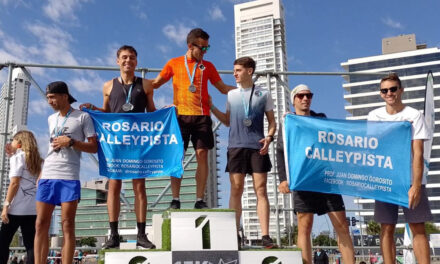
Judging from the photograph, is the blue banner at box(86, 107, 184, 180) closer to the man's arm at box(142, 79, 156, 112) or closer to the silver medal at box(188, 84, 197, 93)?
the man's arm at box(142, 79, 156, 112)

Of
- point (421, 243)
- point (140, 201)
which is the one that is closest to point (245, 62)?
point (140, 201)

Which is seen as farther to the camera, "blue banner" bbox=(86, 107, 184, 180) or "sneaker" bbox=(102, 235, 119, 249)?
"blue banner" bbox=(86, 107, 184, 180)

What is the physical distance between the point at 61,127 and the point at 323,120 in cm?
272

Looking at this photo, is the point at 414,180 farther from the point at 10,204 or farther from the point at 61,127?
the point at 10,204

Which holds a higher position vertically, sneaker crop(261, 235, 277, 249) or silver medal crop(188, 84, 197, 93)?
silver medal crop(188, 84, 197, 93)

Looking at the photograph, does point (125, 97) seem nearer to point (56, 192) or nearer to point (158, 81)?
point (158, 81)

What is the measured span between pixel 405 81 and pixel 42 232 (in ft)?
314

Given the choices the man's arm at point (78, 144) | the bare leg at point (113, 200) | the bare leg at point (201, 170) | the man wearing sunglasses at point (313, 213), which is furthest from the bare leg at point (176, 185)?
the man wearing sunglasses at point (313, 213)

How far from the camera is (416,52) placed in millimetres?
87188

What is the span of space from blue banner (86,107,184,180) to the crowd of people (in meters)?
0.13

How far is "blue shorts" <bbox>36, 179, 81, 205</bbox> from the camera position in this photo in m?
3.86

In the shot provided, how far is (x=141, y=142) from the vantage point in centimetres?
444

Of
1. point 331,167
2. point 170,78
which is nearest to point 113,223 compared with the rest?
point 170,78

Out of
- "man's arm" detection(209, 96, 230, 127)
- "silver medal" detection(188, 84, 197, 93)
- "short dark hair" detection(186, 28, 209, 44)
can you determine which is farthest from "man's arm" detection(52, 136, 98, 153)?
"short dark hair" detection(186, 28, 209, 44)
